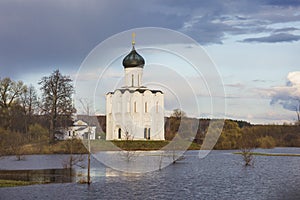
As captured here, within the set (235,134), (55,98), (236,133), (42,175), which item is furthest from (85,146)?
(42,175)

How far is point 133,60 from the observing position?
79.3 metres

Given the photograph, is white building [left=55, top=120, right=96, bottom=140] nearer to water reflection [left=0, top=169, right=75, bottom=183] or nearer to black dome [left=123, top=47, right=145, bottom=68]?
black dome [left=123, top=47, right=145, bottom=68]

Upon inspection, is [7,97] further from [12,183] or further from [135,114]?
[12,183]

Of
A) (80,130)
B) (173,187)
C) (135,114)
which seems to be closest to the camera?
(173,187)

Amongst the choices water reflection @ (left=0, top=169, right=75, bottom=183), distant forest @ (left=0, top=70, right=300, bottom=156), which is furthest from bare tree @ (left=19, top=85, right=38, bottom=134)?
water reflection @ (left=0, top=169, right=75, bottom=183)

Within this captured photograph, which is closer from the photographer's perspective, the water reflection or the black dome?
the water reflection

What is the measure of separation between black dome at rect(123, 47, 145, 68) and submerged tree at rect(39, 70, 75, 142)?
15.0 metres

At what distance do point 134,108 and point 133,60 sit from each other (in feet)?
24.5

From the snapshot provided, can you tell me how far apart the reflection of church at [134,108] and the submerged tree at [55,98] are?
11816 millimetres

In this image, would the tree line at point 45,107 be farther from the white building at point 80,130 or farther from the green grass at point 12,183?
the green grass at point 12,183

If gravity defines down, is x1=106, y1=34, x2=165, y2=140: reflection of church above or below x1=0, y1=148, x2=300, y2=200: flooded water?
above

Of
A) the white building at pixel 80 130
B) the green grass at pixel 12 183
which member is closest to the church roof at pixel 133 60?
the white building at pixel 80 130

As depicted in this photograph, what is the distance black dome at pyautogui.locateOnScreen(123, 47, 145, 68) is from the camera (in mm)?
79294

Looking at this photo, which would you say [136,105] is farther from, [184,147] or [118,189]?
[118,189]
